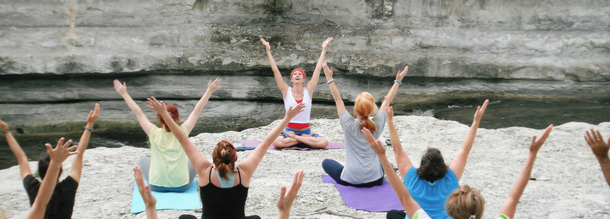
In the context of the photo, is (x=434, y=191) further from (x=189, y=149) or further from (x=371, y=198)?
(x=189, y=149)

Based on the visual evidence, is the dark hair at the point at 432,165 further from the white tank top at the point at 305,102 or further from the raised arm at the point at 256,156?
the white tank top at the point at 305,102

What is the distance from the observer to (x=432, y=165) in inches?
133

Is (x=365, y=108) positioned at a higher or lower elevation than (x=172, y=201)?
higher

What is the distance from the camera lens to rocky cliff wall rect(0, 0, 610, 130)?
1127 cm

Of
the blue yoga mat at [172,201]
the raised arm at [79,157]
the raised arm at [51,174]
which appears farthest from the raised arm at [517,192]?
the blue yoga mat at [172,201]

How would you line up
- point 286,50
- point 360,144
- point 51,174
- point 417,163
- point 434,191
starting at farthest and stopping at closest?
point 286,50, point 417,163, point 360,144, point 434,191, point 51,174

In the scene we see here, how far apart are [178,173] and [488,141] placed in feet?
16.0

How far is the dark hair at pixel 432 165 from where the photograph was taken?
3.38 m

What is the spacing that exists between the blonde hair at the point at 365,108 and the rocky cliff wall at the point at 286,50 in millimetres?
6765

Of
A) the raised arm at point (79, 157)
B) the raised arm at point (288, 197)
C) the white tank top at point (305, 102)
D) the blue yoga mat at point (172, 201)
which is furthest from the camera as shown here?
the white tank top at point (305, 102)

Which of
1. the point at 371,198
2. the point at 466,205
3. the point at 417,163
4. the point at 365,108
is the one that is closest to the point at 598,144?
the point at 466,205

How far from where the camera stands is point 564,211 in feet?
15.2

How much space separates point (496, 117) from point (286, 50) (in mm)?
5101

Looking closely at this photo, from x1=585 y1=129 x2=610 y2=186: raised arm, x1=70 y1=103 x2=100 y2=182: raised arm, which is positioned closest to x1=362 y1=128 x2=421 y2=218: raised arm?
x1=585 y1=129 x2=610 y2=186: raised arm
